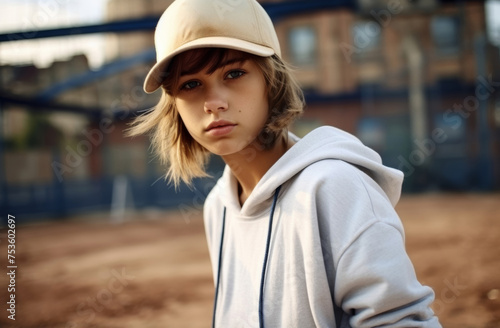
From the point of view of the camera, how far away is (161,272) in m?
6.33

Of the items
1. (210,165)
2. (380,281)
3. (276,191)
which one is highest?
(276,191)

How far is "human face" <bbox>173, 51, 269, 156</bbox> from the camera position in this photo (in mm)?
1186

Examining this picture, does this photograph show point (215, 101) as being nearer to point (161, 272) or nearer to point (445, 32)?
point (161, 272)

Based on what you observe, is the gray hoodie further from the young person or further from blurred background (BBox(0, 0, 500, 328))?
blurred background (BBox(0, 0, 500, 328))

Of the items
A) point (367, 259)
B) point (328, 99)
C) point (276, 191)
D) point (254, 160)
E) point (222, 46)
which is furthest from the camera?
point (328, 99)

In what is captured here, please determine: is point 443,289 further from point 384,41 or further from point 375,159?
point 384,41

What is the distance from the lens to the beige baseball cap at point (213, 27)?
112 cm

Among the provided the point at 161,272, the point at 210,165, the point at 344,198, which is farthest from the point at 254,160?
the point at 210,165

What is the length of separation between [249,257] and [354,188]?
15.7 inches

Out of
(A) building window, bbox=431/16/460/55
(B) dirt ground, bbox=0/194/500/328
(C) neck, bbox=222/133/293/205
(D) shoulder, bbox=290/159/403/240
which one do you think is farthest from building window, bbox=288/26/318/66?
(D) shoulder, bbox=290/159/403/240

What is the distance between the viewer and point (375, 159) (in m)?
1.25

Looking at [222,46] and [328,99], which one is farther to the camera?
[328,99]

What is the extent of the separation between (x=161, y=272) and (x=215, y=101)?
549 cm

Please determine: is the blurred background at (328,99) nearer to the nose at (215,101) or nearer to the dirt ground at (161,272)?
the dirt ground at (161,272)
